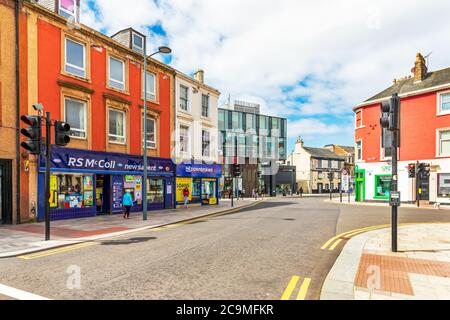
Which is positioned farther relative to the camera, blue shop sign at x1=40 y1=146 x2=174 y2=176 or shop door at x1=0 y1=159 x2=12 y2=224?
blue shop sign at x1=40 y1=146 x2=174 y2=176

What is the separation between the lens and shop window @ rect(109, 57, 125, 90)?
16969mm

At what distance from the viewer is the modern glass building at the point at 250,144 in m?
43.6

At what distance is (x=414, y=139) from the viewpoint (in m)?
26.4

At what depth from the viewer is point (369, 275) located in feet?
17.8

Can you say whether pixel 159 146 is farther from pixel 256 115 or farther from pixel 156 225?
pixel 256 115

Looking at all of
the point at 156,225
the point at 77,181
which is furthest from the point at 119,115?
the point at 156,225

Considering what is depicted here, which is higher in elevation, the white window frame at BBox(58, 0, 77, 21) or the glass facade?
the white window frame at BBox(58, 0, 77, 21)

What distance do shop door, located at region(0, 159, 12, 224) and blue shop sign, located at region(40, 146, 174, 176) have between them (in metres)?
1.26

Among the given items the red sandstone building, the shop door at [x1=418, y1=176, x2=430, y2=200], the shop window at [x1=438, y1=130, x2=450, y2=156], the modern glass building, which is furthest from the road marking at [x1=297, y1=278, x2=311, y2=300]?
the modern glass building

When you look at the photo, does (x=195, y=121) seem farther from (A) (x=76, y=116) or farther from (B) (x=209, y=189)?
(A) (x=76, y=116)

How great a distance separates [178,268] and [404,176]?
2788 cm

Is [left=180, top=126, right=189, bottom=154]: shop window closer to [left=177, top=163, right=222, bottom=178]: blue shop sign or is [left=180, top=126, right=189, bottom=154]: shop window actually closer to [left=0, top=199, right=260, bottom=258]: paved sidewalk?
[left=177, top=163, right=222, bottom=178]: blue shop sign

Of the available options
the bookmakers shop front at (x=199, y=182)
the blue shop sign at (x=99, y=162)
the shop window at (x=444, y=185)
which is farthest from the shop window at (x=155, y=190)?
the shop window at (x=444, y=185)
